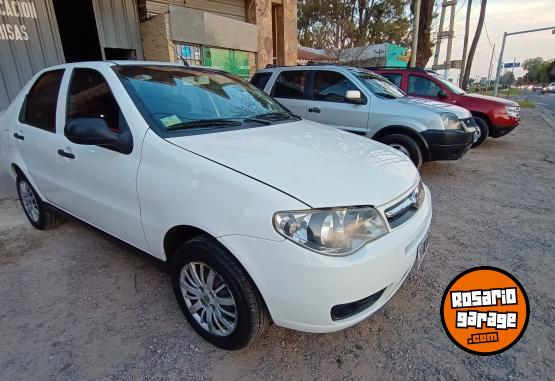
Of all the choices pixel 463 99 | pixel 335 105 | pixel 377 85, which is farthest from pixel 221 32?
pixel 463 99

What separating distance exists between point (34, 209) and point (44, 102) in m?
1.28

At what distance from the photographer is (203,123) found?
7.71ft

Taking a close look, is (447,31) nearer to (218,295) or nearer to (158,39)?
(158,39)

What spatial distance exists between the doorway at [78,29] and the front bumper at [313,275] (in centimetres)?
812

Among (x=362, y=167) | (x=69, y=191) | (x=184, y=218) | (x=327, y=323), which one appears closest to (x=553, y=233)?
(x=362, y=167)

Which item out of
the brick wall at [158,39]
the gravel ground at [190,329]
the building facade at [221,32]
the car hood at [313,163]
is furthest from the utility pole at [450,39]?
the car hood at [313,163]

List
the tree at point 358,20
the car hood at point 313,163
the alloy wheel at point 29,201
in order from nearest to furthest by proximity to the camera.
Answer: the car hood at point 313,163, the alloy wheel at point 29,201, the tree at point 358,20

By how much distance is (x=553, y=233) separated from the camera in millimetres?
3510

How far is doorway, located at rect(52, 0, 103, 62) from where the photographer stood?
8180mm

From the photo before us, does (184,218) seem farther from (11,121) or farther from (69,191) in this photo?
(11,121)

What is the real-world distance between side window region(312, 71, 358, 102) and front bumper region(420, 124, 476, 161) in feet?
4.59

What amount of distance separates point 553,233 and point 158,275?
392 cm

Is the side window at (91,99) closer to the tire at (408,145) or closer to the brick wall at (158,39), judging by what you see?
the tire at (408,145)

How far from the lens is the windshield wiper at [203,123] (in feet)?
7.19
